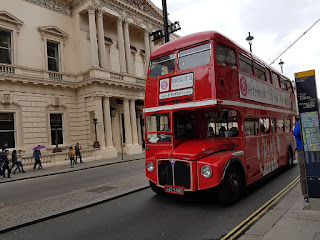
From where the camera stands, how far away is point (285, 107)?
10922mm

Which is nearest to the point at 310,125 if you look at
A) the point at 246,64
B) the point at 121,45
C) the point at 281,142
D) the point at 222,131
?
the point at 222,131

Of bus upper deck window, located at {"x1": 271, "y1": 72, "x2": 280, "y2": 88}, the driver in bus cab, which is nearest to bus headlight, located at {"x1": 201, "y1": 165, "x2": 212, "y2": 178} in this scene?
the driver in bus cab

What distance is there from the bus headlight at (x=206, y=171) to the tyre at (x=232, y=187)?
485mm

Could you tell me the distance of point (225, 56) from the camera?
22.1ft

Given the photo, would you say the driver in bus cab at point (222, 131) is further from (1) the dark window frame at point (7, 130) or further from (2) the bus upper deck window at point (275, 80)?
(1) the dark window frame at point (7, 130)

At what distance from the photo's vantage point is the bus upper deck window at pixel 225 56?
647cm

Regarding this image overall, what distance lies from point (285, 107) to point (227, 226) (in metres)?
7.72

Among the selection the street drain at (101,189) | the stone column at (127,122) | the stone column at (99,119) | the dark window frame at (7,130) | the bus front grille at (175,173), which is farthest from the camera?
the stone column at (127,122)

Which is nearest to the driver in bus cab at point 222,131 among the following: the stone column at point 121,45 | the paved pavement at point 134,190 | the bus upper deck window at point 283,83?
the paved pavement at point 134,190

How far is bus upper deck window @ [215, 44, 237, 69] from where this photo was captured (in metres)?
6.47

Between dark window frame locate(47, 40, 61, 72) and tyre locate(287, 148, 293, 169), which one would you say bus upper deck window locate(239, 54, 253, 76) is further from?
dark window frame locate(47, 40, 61, 72)

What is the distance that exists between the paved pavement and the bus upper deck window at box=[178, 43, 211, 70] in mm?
3796

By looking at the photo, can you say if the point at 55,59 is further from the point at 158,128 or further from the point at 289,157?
the point at 289,157

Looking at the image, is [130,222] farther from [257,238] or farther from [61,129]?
[61,129]
